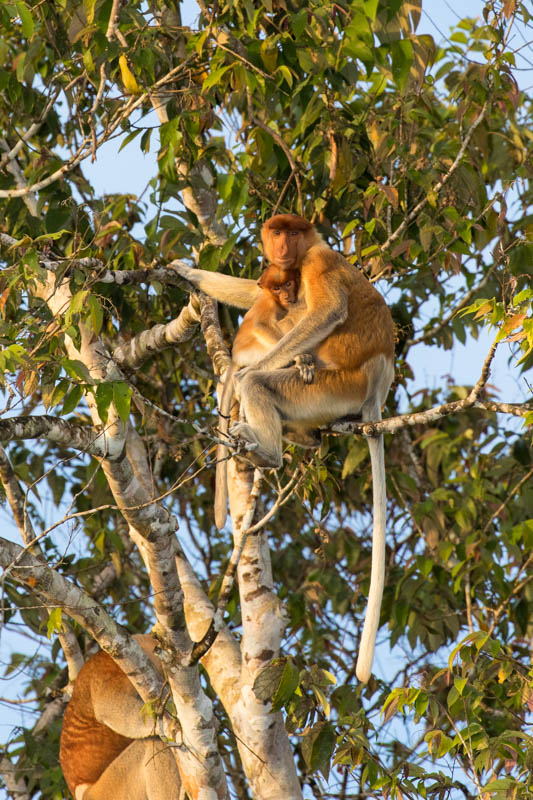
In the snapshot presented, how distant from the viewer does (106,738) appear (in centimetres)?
394

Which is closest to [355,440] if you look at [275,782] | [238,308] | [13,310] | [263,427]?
[238,308]

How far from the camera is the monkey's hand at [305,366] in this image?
329 centimetres

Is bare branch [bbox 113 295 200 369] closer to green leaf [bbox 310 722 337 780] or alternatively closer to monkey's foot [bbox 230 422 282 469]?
monkey's foot [bbox 230 422 282 469]

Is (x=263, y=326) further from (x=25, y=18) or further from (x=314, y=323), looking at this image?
(x=25, y=18)

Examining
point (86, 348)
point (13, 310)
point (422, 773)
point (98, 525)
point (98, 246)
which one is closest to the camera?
point (422, 773)

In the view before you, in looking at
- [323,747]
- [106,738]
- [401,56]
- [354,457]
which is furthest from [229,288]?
[106,738]

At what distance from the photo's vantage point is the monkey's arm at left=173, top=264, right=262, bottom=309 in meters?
3.79

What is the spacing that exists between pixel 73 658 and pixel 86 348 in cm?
137

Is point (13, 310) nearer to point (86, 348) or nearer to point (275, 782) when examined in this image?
point (86, 348)

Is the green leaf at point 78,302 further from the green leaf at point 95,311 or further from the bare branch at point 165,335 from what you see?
the bare branch at point 165,335

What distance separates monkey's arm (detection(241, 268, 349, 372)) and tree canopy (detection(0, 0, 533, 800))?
0.78 feet

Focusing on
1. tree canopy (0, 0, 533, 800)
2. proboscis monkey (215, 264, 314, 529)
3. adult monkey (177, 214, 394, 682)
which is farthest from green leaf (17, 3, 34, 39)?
proboscis monkey (215, 264, 314, 529)

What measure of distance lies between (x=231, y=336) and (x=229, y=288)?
15.4 inches

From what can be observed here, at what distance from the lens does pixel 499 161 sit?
4117 millimetres
